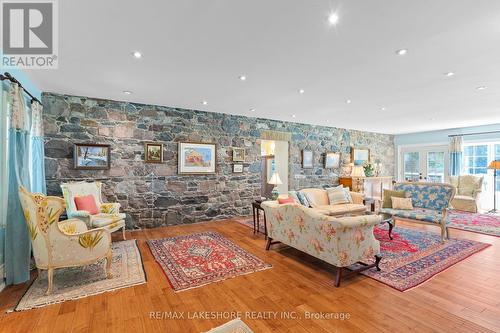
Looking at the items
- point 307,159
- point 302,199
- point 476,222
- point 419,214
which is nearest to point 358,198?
point 419,214

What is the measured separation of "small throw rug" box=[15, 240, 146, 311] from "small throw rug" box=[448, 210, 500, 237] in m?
5.43

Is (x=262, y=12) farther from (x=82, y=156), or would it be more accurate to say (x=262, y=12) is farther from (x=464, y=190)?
(x=464, y=190)

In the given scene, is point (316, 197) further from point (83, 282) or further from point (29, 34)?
point (29, 34)

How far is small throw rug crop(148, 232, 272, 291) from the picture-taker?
9.07 feet

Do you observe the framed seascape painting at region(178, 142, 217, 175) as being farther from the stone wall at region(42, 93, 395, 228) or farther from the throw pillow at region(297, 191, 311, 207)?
the throw pillow at region(297, 191, 311, 207)

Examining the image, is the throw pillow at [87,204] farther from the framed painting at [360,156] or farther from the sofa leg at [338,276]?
the framed painting at [360,156]

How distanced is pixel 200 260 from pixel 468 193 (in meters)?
8.13

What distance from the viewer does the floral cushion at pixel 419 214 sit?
4.18 m

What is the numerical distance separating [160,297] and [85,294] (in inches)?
31.8

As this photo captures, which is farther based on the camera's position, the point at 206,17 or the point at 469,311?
the point at 469,311

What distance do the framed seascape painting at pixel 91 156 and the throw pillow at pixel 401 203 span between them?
5.95 meters

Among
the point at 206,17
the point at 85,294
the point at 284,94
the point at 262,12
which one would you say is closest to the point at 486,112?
the point at 284,94

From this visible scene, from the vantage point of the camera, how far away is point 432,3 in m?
1.79

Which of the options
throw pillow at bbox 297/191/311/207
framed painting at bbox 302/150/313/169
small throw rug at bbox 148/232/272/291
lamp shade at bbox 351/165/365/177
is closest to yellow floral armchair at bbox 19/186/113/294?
small throw rug at bbox 148/232/272/291
